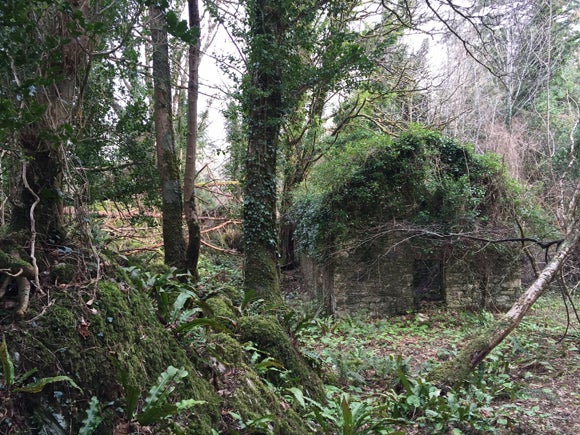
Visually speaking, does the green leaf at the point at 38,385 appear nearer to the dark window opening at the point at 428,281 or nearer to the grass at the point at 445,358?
the grass at the point at 445,358

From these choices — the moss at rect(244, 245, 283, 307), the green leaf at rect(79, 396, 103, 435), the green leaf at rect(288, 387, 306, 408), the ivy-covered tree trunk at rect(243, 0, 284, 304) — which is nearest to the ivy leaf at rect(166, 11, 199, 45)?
the green leaf at rect(79, 396, 103, 435)

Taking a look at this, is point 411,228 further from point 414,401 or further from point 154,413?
point 154,413

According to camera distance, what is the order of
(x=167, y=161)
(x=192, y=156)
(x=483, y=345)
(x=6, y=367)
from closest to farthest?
(x=6, y=367) → (x=483, y=345) → (x=167, y=161) → (x=192, y=156)

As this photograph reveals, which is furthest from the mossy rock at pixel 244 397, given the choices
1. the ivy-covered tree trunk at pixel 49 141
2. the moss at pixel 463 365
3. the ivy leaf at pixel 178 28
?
the moss at pixel 463 365

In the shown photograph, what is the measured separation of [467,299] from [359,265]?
3044 millimetres

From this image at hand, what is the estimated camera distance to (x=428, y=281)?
35.8ft

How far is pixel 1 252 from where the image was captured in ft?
6.97

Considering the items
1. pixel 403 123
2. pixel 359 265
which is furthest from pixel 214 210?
pixel 403 123

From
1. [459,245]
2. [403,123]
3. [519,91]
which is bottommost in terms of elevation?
[459,245]

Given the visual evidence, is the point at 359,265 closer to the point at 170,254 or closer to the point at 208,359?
the point at 170,254

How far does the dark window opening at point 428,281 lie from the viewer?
1077 centimetres

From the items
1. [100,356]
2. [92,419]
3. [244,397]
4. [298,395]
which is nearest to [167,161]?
[298,395]

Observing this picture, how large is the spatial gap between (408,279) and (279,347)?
7.04m

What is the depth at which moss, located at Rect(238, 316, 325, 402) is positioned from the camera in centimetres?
411
